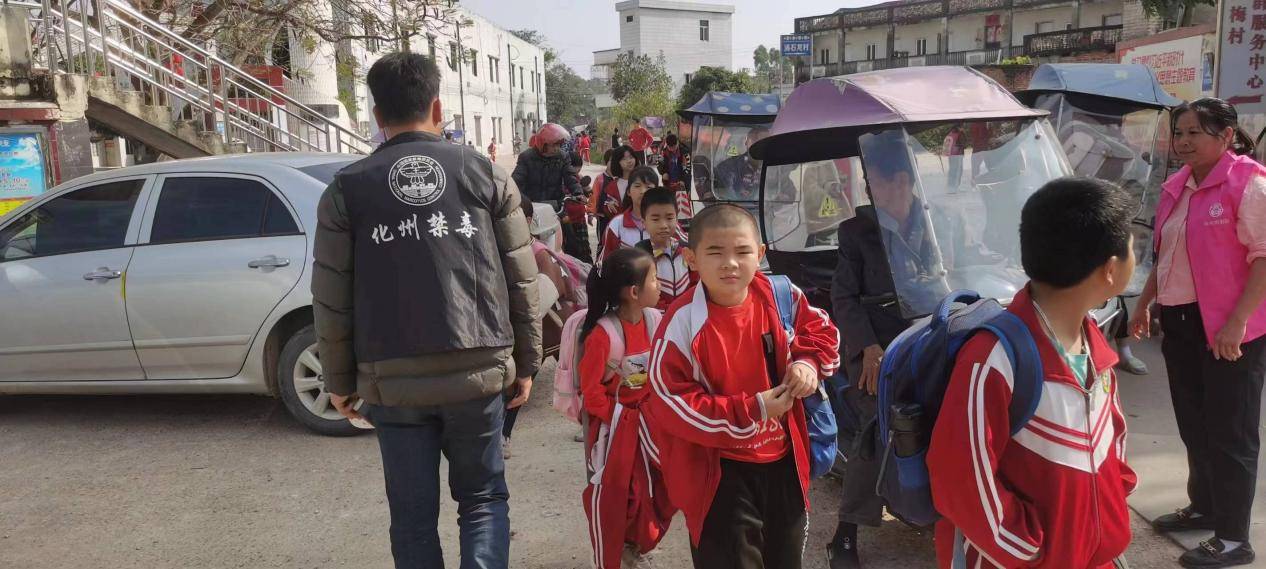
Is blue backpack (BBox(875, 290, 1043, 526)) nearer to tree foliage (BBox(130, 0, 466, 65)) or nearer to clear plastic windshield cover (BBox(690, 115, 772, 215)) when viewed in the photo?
clear plastic windshield cover (BBox(690, 115, 772, 215))

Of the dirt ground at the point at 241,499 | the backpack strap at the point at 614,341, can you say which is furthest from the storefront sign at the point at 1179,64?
the backpack strap at the point at 614,341

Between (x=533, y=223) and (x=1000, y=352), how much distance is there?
4197mm

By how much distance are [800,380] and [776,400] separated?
3.2 inches

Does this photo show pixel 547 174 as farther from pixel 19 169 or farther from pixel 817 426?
pixel 817 426

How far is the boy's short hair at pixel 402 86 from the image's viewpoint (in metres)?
2.66

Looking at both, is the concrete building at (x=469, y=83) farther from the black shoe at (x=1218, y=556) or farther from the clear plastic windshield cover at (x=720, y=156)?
the black shoe at (x=1218, y=556)

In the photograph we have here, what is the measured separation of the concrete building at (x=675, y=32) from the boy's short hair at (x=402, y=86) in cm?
7405

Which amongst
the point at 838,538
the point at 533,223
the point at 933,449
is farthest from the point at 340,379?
the point at 533,223

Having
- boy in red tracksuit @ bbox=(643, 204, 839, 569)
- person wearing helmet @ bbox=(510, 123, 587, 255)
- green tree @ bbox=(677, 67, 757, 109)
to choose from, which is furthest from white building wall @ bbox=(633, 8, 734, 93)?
boy in red tracksuit @ bbox=(643, 204, 839, 569)

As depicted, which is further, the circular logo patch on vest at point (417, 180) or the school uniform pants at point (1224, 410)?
the school uniform pants at point (1224, 410)

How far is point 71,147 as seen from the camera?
8.61m

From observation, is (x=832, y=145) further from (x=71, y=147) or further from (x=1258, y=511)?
(x=71, y=147)

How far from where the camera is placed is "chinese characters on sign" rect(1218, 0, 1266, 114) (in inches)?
234

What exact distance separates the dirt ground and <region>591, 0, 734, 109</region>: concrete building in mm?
71878
